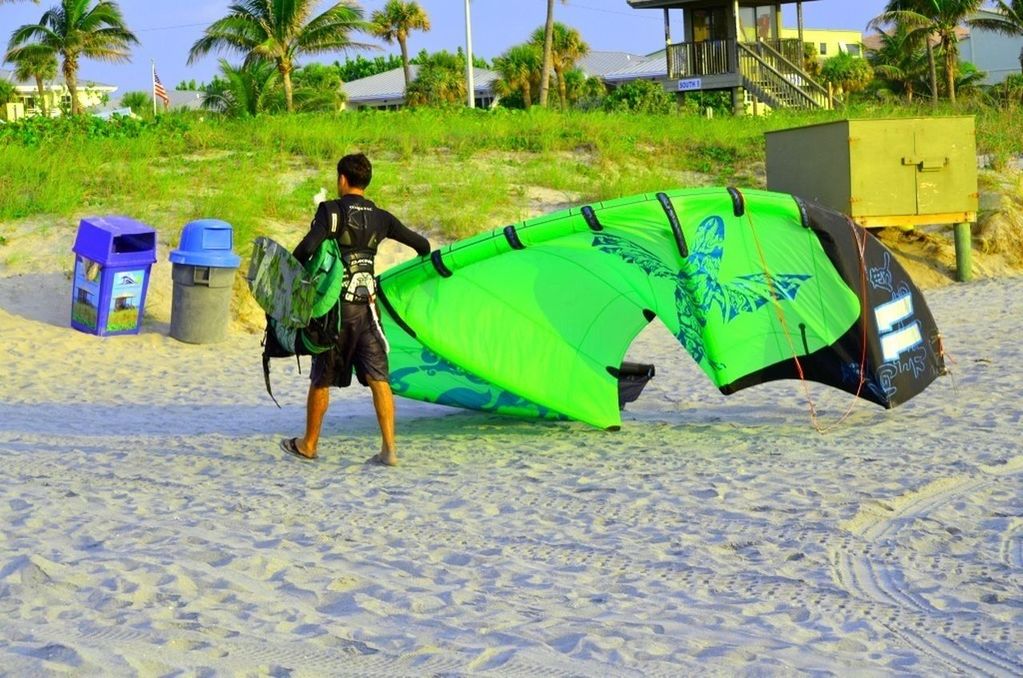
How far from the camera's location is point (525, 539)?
556cm

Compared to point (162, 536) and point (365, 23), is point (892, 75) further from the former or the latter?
point (162, 536)

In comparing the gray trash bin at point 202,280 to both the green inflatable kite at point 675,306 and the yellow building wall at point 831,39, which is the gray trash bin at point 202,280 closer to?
the green inflatable kite at point 675,306

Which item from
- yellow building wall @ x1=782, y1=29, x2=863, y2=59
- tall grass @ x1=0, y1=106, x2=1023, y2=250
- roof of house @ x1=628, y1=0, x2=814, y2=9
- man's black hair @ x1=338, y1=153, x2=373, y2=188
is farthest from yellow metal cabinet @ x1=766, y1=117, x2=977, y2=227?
yellow building wall @ x1=782, y1=29, x2=863, y2=59

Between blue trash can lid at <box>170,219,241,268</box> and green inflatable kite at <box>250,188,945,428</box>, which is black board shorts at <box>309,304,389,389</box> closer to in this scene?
green inflatable kite at <box>250,188,945,428</box>

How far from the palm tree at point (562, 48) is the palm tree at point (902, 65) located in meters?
11.0

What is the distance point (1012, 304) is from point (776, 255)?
6.63 m

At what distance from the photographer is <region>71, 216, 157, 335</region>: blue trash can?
1202 cm

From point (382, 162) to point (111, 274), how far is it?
22.7ft

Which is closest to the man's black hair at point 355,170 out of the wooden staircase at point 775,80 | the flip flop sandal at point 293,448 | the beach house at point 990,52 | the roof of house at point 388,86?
the flip flop sandal at point 293,448

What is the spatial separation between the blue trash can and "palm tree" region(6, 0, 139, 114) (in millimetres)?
25553

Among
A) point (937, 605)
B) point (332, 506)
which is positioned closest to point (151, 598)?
point (332, 506)

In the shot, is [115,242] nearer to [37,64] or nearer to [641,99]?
[641,99]

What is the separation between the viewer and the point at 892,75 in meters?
46.0

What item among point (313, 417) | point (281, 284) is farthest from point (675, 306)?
point (281, 284)
